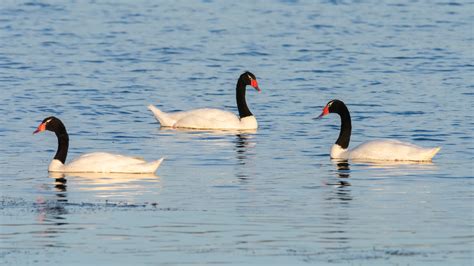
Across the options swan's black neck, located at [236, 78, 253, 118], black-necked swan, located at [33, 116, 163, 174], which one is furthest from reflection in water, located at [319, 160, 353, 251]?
swan's black neck, located at [236, 78, 253, 118]

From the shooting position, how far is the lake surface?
46.8 feet

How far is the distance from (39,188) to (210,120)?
7656 millimetres

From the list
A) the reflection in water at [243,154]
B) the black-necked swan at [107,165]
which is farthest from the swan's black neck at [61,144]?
the reflection in water at [243,154]

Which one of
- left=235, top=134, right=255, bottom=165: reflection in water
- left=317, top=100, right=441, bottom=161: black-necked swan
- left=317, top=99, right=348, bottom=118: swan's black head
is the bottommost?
left=235, top=134, right=255, bottom=165: reflection in water

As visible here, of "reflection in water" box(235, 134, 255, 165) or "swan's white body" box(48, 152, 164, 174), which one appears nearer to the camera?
"swan's white body" box(48, 152, 164, 174)

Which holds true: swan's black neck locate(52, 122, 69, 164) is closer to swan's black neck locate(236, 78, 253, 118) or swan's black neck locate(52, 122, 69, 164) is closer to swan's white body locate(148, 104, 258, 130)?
swan's white body locate(148, 104, 258, 130)

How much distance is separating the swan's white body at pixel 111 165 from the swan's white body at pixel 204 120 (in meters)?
6.06

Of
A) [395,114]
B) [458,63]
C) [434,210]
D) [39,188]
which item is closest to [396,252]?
[434,210]

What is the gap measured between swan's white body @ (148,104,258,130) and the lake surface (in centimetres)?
30

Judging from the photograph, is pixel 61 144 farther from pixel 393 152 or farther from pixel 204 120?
pixel 204 120

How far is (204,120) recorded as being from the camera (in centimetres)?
2530

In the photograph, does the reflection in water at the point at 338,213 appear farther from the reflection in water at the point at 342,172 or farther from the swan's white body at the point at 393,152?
the swan's white body at the point at 393,152

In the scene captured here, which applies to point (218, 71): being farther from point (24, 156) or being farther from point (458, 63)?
point (24, 156)

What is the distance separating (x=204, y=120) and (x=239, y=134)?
75 cm
